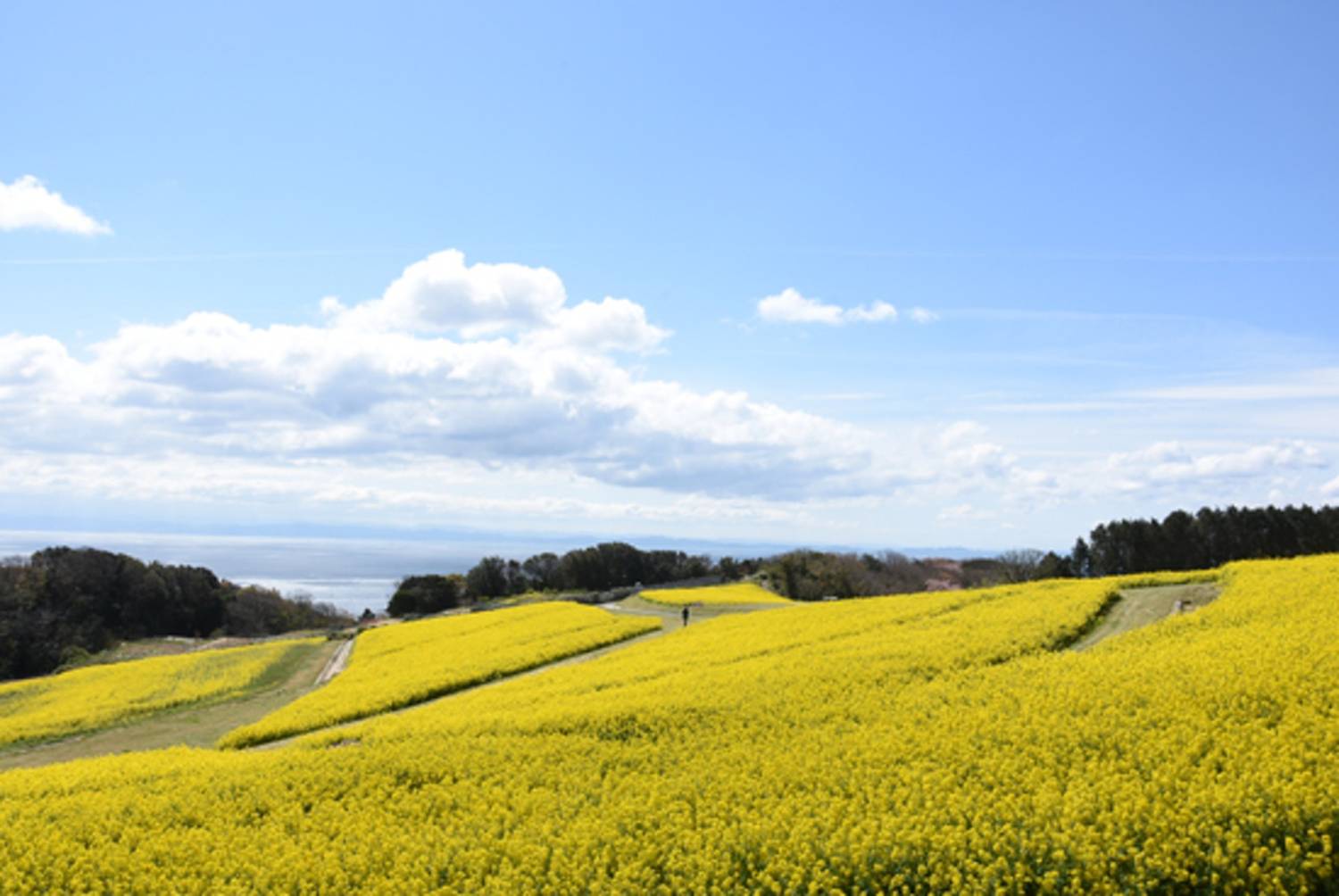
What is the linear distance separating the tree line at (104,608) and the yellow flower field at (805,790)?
5575 centimetres

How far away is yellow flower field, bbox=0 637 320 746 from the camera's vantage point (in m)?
30.8

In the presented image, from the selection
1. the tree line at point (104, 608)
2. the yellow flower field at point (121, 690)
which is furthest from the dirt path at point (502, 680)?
the tree line at point (104, 608)

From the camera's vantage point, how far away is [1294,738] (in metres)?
10.8

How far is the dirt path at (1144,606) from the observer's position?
2294 cm

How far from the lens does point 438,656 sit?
3697 cm

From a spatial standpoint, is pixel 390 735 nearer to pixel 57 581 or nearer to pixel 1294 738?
pixel 1294 738

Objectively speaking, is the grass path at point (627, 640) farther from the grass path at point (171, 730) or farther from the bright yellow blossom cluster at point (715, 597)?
the grass path at point (171, 730)

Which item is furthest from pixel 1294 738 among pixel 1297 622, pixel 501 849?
pixel 501 849

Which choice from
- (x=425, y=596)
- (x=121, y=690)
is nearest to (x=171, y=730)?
(x=121, y=690)

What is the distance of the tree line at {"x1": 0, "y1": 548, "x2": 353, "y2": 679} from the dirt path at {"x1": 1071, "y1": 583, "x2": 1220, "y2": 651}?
66902 millimetres

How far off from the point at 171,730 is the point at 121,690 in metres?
11.1

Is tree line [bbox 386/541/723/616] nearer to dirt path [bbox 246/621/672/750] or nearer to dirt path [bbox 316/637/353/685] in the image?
dirt path [bbox 316/637/353/685]

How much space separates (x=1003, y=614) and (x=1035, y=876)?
60.3 feet

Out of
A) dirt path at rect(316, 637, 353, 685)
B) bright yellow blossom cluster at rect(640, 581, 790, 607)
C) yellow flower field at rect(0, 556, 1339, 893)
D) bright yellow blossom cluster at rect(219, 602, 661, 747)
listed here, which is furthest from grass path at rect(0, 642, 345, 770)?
bright yellow blossom cluster at rect(640, 581, 790, 607)
